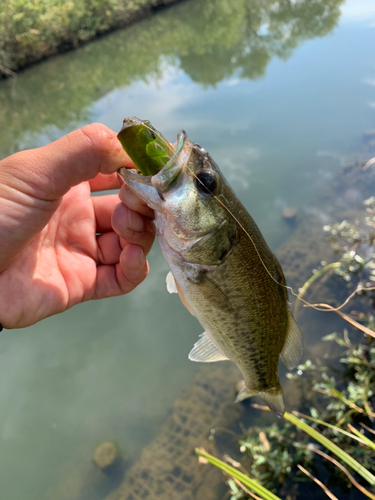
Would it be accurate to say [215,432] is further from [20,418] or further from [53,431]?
[20,418]

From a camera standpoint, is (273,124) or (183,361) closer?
(183,361)

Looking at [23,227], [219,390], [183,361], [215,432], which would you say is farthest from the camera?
[183,361]

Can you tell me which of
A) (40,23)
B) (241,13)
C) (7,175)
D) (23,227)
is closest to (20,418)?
(23,227)

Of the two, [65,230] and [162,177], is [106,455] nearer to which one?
[65,230]

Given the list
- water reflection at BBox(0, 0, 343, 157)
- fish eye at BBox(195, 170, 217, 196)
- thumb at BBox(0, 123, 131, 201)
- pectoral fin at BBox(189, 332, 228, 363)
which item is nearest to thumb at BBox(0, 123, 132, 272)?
thumb at BBox(0, 123, 131, 201)

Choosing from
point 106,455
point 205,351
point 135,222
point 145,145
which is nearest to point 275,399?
point 205,351

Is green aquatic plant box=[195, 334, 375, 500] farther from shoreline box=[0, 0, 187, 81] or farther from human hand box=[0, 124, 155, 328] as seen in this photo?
shoreline box=[0, 0, 187, 81]
